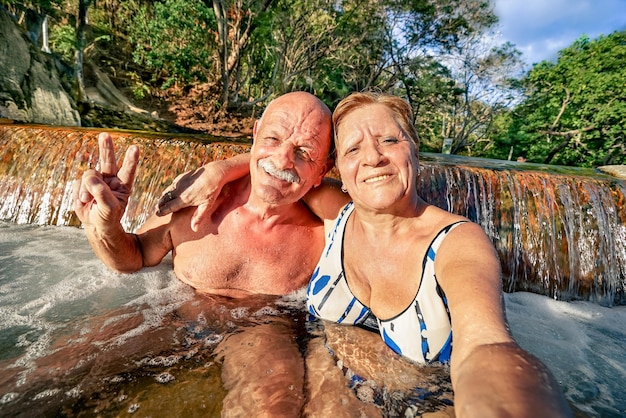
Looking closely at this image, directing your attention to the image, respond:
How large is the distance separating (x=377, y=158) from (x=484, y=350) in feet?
2.94

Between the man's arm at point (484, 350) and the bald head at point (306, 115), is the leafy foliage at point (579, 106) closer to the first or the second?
the bald head at point (306, 115)

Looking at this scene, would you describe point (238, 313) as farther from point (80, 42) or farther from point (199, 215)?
point (80, 42)

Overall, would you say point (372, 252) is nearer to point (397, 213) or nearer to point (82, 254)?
point (397, 213)

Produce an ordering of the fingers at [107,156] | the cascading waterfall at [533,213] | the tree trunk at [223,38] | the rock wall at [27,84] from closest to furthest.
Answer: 1. the fingers at [107,156]
2. the cascading waterfall at [533,213]
3. the rock wall at [27,84]
4. the tree trunk at [223,38]

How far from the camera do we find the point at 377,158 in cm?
157

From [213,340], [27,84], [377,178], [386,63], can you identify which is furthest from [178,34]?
[377,178]

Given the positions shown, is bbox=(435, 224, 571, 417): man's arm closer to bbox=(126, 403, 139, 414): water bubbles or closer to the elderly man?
the elderly man

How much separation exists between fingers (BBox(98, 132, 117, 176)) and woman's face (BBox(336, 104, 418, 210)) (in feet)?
3.86

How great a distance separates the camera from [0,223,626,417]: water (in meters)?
1.40

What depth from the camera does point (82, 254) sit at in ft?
11.0

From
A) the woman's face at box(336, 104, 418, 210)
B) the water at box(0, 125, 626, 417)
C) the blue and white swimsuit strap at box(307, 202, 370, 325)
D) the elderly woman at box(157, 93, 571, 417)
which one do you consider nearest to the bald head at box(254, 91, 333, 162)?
the elderly woman at box(157, 93, 571, 417)

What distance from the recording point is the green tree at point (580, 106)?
47.0 ft


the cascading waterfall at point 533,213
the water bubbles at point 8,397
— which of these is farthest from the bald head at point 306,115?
the cascading waterfall at point 533,213

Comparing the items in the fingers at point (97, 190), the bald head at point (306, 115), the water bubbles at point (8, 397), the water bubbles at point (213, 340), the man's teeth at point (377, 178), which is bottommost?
the water bubbles at point (8, 397)
